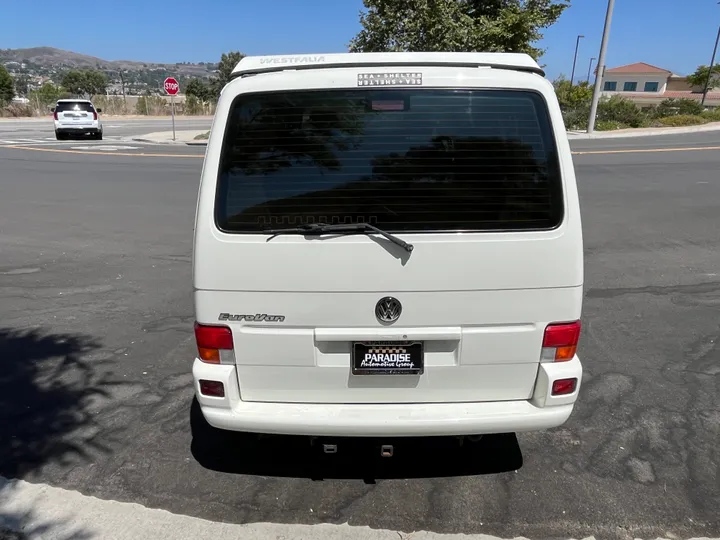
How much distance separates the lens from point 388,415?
2.76 m

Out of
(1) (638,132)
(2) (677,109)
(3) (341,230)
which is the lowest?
(1) (638,132)

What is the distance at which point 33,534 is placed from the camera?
270 centimetres

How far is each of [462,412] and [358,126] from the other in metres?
1.48

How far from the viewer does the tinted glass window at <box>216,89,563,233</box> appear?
8.54 feet

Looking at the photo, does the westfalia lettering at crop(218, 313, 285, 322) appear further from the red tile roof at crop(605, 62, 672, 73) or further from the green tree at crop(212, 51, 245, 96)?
the red tile roof at crop(605, 62, 672, 73)

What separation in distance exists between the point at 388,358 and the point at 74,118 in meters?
27.8

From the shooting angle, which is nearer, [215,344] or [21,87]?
[215,344]

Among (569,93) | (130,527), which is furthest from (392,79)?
(569,93)

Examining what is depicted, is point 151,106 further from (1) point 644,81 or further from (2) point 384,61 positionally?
(1) point 644,81

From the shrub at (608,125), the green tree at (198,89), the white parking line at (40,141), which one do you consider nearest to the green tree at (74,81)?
the green tree at (198,89)

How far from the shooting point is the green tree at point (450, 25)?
61.3 feet

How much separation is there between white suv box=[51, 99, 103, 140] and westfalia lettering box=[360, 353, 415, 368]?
27633 millimetres

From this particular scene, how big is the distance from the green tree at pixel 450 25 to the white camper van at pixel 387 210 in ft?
56.6

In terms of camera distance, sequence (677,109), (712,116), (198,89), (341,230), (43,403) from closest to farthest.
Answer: (341,230)
(43,403)
(712,116)
(677,109)
(198,89)
